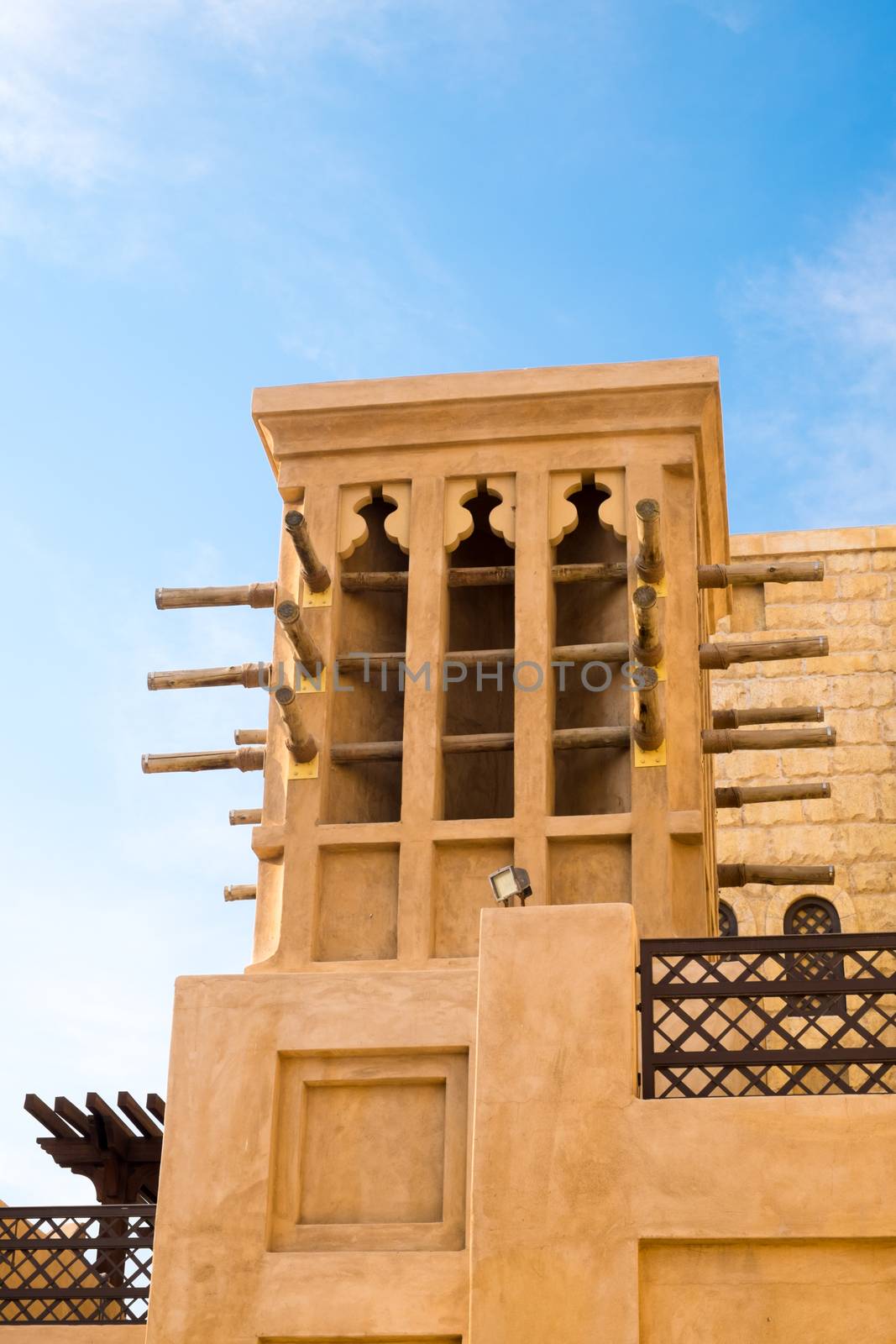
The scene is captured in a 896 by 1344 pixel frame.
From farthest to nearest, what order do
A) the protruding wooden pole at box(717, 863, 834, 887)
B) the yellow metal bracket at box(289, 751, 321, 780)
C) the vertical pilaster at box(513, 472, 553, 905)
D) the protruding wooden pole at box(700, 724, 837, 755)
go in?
1. the protruding wooden pole at box(717, 863, 834, 887)
2. the protruding wooden pole at box(700, 724, 837, 755)
3. the yellow metal bracket at box(289, 751, 321, 780)
4. the vertical pilaster at box(513, 472, 553, 905)

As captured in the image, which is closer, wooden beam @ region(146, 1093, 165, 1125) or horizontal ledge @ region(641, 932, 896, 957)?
horizontal ledge @ region(641, 932, 896, 957)

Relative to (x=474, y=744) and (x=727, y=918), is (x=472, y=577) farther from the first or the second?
(x=727, y=918)

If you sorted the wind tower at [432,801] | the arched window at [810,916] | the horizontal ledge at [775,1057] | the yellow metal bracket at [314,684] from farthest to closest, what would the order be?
the arched window at [810,916], the yellow metal bracket at [314,684], the wind tower at [432,801], the horizontal ledge at [775,1057]

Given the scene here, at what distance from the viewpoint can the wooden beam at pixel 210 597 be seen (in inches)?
448

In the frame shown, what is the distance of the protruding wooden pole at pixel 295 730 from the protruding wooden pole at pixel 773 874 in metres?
2.93

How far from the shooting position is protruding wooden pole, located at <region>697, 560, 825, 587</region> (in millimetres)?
10953

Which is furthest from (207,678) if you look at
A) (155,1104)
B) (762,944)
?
(762,944)

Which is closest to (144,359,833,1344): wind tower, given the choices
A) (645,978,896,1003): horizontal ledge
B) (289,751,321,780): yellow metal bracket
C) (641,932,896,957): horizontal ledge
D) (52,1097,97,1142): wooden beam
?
(289,751,321,780): yellow metal bracket

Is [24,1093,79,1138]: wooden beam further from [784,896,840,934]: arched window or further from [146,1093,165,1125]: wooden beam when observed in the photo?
[784,896,840,934]: arched window

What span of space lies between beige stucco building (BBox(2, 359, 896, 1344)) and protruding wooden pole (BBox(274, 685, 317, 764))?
0.02m

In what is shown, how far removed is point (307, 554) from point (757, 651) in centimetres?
252

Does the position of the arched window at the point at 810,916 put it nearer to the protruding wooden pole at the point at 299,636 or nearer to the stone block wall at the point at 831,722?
the stone block wall at the point at 831,722

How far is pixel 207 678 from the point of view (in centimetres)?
1129

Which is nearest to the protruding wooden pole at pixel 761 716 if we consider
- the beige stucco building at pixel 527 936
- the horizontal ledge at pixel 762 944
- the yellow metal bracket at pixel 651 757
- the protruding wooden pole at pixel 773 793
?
the beige stucco building at pixel 527 936
